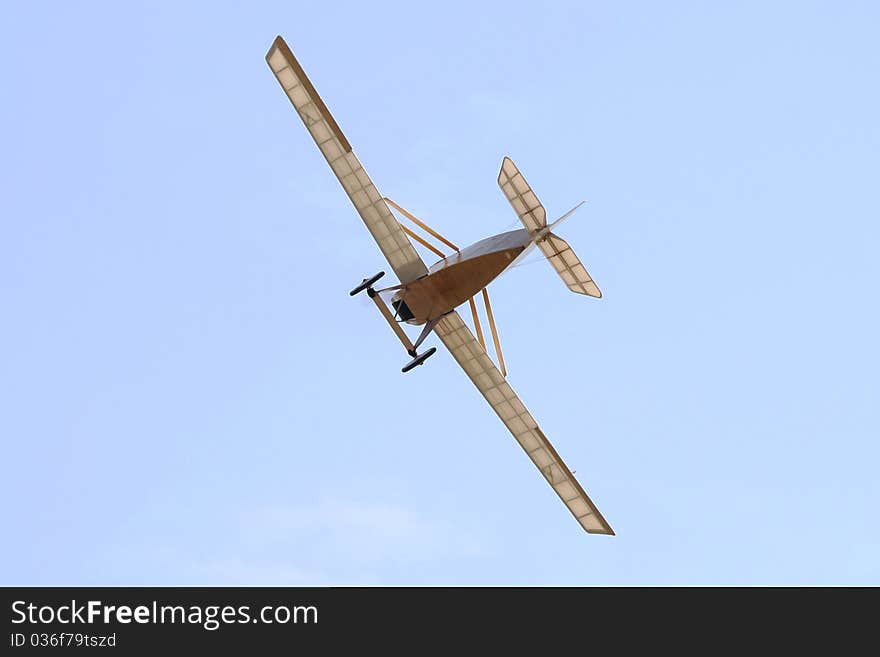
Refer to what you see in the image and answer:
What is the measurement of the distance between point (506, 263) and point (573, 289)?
1.96 meters

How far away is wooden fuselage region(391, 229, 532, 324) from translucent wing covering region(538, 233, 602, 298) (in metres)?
0.73

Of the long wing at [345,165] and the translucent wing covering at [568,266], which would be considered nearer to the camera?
the long wing at [345,165]

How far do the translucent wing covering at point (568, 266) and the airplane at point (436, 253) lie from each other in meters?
Result: 0.02

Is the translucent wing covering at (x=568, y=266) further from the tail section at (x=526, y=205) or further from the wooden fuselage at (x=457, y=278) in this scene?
the wooden fuselage at (x=457, y=278)

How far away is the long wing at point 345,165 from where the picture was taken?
30.3 m

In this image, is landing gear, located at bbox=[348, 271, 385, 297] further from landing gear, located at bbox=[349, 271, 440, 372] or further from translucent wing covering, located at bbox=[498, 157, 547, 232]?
translucent wing covering, located at bbox=[498, 157, 547, 232]

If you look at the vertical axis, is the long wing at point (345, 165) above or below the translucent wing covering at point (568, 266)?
above

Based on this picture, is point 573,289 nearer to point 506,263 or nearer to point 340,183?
point 506,263

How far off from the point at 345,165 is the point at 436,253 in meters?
3.24

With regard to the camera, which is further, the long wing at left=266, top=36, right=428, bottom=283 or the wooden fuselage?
the wooden fuselage

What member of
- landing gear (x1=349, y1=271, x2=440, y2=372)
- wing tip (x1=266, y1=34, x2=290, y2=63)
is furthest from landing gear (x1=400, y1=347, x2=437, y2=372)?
wing tip (x1=266, y1=34, x2=290, y2=63)

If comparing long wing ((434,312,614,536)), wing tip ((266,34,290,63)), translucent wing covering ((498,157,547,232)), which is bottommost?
long wing ((434,312,614,536))

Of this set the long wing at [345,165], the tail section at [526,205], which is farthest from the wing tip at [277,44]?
the tail section at [526,205]

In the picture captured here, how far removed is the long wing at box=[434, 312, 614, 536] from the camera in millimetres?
33719
